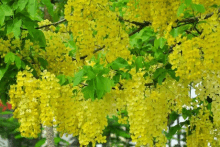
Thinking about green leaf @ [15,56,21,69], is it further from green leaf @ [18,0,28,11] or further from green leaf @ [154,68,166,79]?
green leaf @ [154,68,166,79]

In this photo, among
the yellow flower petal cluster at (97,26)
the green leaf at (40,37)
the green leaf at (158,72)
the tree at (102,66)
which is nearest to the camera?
the tree at (102,66)

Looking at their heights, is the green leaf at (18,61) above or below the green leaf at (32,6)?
below

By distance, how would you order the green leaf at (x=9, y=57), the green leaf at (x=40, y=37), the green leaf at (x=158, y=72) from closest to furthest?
the green leaf at (x=9, y=57) < the green leaf at (x=40, y=37) < the green leaf at (x=158, y=72)

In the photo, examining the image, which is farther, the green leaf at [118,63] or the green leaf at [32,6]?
the green leaf at [118,63]

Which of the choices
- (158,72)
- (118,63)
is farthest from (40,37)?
(158,72)

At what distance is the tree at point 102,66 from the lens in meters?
3.50

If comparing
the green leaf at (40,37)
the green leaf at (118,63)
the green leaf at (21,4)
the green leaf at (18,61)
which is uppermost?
the green leaf at (21,4)

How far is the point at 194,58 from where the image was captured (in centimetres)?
337

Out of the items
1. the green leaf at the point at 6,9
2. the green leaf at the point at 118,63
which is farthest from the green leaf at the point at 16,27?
the green leaf at the point at 118,63

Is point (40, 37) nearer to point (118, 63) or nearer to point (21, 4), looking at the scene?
point (21, 4)

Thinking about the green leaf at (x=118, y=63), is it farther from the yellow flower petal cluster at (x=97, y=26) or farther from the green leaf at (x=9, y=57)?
the green leaf at (x=9, y=57)

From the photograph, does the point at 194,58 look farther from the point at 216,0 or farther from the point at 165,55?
the point at 165,55

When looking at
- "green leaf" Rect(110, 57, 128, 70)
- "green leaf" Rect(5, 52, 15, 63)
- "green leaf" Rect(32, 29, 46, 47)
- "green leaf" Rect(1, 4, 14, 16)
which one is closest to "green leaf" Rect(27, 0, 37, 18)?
"green leaf" Rect(1, 4, 14, 16)

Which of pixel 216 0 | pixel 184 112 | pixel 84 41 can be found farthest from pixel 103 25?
pixel 184 112
